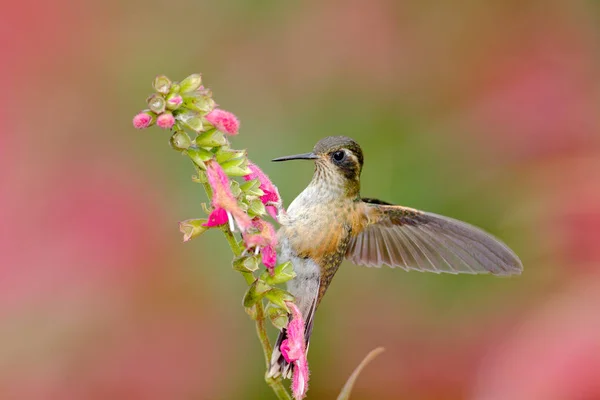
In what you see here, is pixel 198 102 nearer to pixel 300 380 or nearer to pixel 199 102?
pixel 199 102

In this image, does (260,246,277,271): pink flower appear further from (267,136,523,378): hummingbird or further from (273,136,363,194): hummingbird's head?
(273,136,363,194): hummingbird's head

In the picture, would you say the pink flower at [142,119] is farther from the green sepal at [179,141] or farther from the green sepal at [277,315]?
the green sepal at [277,315]

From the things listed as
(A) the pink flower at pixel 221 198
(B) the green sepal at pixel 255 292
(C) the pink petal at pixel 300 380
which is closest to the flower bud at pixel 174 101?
(A) the pink flower at pixel 221 198

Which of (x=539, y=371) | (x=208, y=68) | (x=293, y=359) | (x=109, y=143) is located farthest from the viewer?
(x=208, y=68)

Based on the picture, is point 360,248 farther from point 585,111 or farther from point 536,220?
point 585,111

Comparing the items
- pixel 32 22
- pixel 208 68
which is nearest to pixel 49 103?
pixel 32 22

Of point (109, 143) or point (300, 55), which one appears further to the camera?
point (300, 55)
